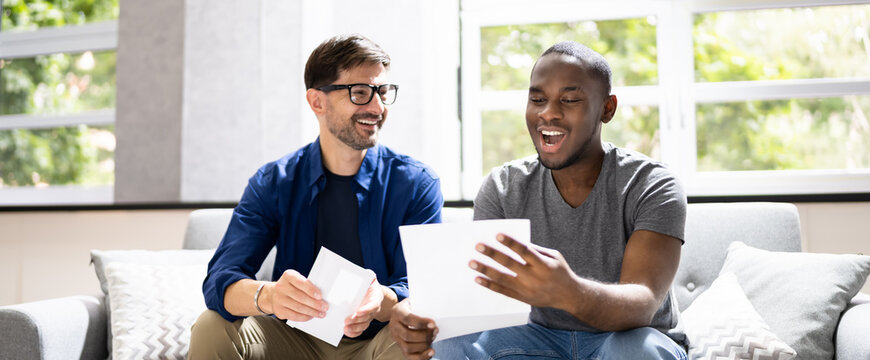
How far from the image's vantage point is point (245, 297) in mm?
1598

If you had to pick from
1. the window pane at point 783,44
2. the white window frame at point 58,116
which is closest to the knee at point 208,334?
the window pane at point 783,44

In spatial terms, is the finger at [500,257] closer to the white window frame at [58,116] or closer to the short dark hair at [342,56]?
the short dark hair at [342,56]

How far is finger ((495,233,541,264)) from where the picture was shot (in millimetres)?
1175

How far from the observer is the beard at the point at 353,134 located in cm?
188

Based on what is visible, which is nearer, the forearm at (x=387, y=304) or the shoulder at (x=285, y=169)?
the forearm at (x=387, y=304)

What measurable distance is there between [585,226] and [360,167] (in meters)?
0.67

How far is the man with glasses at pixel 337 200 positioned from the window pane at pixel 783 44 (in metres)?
1.62

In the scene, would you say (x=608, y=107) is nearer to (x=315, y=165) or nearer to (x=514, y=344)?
(x=514, y=344)

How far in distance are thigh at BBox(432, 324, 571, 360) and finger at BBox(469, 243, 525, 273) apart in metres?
0.32

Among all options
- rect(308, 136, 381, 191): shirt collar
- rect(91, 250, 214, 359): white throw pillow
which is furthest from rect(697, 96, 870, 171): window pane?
rect(91, 250, 214, 359): white throw pillow

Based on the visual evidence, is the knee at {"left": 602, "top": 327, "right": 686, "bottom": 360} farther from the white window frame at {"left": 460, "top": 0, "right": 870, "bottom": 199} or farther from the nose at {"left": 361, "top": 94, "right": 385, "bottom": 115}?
the white window frame at {"left": 460, "top": 0, "right": 870, "bottom": 199}

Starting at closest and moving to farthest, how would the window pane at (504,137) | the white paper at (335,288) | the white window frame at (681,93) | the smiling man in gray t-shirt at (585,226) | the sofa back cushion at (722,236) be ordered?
1. the smiling man in gray t-shirt at (585,226)
2. the white paper at (335,288)
3. the sofa back cushion at (722,236)
4. the white window frame at (681,93)
5. the window pane at (504,137)

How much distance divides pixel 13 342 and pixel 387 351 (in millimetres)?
1072

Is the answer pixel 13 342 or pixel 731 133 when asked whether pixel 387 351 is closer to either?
pixel 13 342
